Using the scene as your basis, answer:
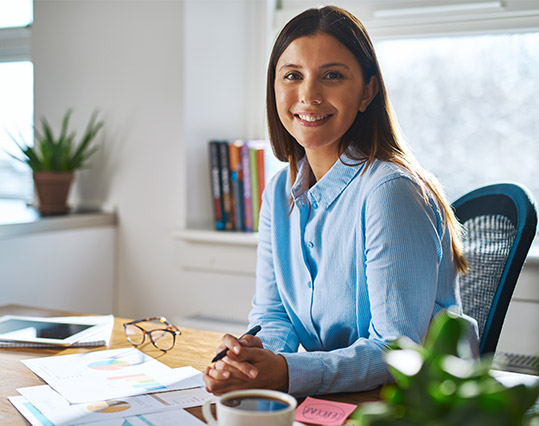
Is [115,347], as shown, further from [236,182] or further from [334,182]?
[236,182]

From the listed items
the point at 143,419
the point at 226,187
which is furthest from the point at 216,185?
the point at 143,419

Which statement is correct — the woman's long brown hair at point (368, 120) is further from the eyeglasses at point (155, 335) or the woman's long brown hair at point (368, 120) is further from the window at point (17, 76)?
the window at point (17, 76)

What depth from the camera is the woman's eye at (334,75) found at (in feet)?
4.21

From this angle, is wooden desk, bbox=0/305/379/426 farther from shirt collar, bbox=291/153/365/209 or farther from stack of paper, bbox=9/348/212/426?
shirt collar, bbox=291/153/365/209

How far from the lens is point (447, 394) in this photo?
19.1 inches

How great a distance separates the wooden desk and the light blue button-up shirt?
8 cm

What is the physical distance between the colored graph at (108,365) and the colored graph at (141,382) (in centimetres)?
5

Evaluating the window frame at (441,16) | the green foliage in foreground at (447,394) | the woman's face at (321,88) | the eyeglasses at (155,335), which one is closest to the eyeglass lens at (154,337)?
the eyeglasses at (155,335)

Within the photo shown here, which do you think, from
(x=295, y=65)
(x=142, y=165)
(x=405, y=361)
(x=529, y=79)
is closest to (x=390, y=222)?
(x=295, y=65)

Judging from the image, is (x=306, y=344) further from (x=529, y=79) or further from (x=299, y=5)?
(x=299, y=5)

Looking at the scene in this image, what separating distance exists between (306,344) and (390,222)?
37 centimetres

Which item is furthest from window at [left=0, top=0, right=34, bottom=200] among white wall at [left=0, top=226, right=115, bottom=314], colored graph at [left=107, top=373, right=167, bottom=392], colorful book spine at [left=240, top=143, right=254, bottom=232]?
colored graph at [left=107, top=373, right=167, bottom=392]

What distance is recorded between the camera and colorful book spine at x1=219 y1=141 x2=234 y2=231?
7.68 ft

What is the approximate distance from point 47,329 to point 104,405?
17.9 inches
